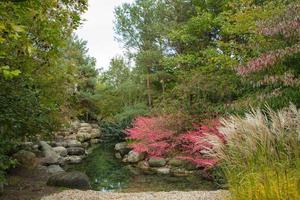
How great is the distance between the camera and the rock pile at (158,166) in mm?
11245

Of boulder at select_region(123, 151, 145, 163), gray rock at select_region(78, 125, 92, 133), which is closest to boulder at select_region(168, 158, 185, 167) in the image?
boulder at select_region(123, 151, 145, 163)

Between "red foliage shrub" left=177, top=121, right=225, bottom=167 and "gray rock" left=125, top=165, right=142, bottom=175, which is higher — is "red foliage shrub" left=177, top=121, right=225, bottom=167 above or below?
above

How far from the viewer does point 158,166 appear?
12078mm

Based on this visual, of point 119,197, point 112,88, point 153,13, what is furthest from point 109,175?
point 112,88

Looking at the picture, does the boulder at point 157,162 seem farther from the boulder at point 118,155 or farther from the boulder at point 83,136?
the boulder at point 83,136

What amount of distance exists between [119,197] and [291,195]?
→ 12.5ft

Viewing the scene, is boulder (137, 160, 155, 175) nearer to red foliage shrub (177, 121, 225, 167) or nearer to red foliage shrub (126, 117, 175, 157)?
red foliage shrub (126, 117, 175, 157)

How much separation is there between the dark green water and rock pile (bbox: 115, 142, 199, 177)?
386 millimetres

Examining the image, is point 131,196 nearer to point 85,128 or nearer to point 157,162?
point 157,162

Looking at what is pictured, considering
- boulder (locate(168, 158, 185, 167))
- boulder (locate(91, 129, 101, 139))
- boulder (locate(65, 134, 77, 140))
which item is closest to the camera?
boulder (locate(168, 158, 185, 167))

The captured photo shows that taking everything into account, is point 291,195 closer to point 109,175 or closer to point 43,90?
point 43,90

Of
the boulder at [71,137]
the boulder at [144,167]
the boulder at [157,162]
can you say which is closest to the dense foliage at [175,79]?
the boulder at [157,162]

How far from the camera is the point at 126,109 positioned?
19672 millimetres

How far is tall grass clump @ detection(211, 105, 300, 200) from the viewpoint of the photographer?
3713mm
